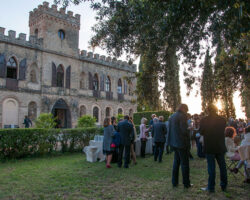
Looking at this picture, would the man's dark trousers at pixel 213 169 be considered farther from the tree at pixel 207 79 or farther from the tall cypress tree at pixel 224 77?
the tall cypress tree at pixel 224 77

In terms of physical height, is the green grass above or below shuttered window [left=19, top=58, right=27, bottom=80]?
below

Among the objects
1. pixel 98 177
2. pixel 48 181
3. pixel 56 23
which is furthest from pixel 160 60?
pixel 56 23

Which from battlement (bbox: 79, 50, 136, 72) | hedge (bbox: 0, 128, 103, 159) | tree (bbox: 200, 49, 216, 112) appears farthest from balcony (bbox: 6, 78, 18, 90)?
tree (bbox: 200, 49, 216, 112)

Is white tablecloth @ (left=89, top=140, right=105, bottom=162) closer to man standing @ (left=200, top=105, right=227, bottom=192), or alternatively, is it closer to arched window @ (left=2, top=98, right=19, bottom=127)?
man standing @ (left=200, top=105, right=227, bottom=192)

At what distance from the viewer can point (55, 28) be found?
80.4ft

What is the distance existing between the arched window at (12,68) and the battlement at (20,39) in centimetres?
167

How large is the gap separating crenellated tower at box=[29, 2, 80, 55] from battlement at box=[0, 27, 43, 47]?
26.7 inches

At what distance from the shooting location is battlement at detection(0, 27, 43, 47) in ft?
69.0

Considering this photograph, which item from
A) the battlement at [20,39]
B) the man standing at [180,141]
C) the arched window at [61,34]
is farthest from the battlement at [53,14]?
the man standing at [180,141]

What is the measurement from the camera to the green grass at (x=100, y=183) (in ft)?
15.7

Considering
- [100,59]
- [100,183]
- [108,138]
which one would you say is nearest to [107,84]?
[100,59]

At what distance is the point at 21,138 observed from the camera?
931 centimetres

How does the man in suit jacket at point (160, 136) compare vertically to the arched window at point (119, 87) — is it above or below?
below

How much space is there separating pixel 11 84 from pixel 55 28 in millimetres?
7404
